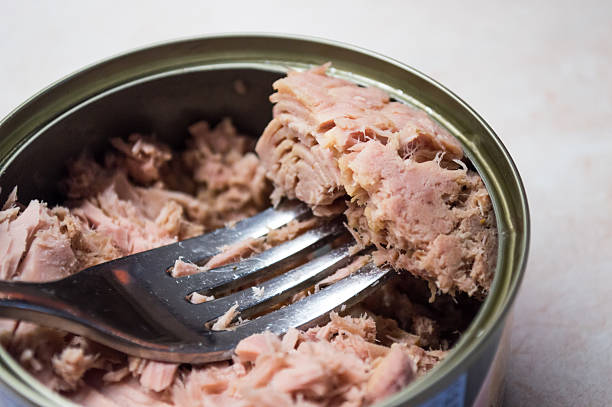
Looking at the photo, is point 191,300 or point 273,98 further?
point 273,98

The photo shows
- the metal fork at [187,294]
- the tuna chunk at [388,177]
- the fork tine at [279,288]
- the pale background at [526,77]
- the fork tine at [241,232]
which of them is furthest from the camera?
the pale background at [526,77]

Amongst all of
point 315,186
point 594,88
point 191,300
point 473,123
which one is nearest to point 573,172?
point 594,88

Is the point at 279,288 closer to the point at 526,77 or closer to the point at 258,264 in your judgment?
the point at 258,264

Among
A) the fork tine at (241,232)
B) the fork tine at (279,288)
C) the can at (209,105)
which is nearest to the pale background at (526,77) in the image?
the can at (209,105)

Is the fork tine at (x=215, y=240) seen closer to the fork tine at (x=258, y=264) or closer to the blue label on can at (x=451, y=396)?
the fork tine at (x=258, y=264)

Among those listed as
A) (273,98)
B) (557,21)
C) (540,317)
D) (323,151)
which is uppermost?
(557,21)

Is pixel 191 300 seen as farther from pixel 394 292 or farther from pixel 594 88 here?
pixel 594 88

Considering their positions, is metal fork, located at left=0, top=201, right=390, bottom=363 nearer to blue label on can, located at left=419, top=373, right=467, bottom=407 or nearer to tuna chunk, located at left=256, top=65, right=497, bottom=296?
tuna chunk, located at left=256, top=65, right=497, bottom=296

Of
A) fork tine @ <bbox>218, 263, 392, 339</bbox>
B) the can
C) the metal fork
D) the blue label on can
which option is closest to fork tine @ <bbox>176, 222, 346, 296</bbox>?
the metal fork
